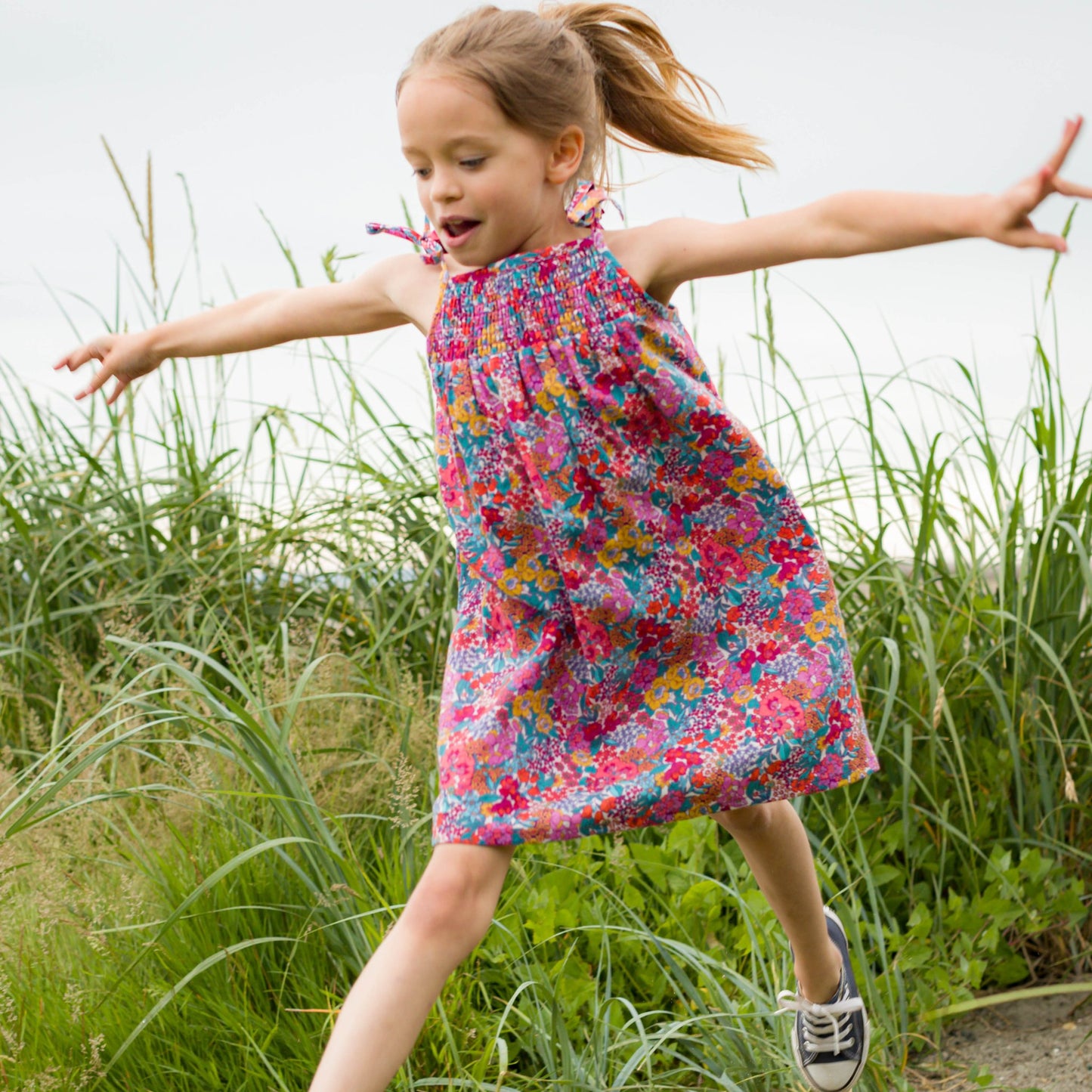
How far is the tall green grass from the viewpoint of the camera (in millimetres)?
2459

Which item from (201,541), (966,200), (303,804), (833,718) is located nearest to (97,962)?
(303,804)

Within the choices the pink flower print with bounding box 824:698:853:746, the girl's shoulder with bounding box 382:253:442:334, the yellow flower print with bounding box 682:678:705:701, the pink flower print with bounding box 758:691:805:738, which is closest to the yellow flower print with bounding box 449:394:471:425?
the girl's shoulder with bounding box 382:253:442:334

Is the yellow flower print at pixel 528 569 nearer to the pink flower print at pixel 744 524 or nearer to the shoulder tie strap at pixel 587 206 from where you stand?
the pink flower print at pixel 744 524

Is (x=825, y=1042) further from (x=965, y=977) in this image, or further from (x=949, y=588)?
(x=949, y=588)

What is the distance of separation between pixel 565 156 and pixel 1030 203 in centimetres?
82

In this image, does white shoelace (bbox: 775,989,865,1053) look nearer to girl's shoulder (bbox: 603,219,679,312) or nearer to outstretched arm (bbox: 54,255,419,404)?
girl's shoulder (bbox: 603,219,679,312)

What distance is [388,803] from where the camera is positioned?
2.46 meters

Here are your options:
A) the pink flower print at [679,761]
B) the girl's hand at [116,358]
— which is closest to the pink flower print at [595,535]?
the pink flower print at [679,761]

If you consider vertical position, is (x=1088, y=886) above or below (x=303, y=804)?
below

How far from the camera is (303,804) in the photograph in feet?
7.97

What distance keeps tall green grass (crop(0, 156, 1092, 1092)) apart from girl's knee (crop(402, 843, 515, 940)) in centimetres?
24

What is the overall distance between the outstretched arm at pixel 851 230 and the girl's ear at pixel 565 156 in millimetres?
166

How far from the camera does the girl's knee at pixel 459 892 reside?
6.58 ft

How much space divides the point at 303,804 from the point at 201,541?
1.93 metres
